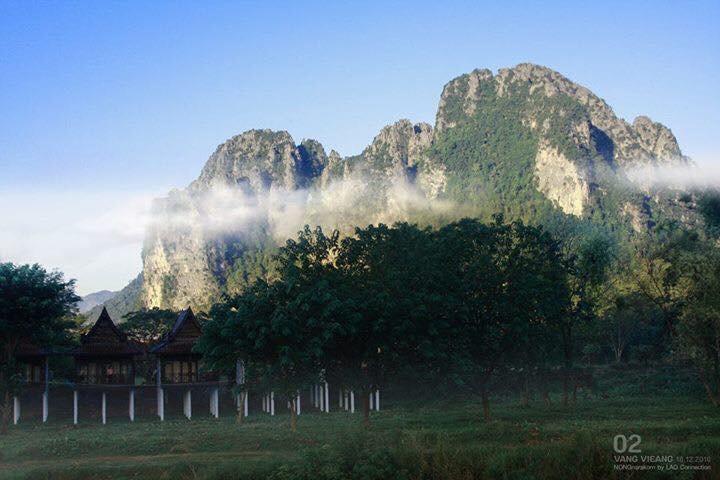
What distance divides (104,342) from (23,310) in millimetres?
10182

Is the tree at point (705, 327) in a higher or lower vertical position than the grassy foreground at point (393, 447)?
higher

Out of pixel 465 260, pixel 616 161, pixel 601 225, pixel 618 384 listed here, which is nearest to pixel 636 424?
pixel 465 260

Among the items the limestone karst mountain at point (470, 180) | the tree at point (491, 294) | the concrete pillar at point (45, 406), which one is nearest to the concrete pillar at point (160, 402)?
the concrete pillar at point (45, 406)

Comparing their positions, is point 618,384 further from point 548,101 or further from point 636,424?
point 548,101

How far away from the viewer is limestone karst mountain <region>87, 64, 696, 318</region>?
501 feet

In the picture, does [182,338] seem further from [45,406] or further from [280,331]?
[280,331]

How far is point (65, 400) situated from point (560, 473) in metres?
39.7

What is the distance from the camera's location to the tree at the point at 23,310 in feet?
133

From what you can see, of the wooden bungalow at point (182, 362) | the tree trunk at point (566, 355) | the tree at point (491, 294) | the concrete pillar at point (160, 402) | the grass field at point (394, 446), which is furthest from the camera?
the wooden bungalow at point (182, 362)

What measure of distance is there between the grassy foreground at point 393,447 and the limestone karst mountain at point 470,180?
363 ft

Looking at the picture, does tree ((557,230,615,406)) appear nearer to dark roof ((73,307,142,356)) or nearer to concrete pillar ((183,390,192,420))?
concrete pillar ((183,390,192,420))

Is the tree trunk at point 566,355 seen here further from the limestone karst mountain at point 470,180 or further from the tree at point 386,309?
the limestone karst mountain at point 470,180

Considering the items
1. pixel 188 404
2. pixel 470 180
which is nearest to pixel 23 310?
pixel 188 404

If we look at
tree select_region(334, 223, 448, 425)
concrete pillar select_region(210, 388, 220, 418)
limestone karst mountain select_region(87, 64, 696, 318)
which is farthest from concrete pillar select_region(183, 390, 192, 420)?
limestone karst mountain select_region(87, 64, 696, 318)
